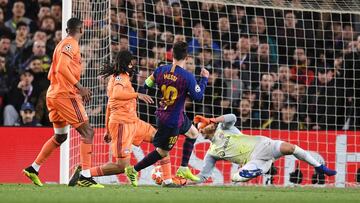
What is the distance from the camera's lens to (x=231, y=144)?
44.8 feet

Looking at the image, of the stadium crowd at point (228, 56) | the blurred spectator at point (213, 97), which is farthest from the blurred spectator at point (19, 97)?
the blurred spectator at point (213, 97)

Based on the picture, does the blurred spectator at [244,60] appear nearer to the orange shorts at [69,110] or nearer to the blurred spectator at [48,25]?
the blurred spectator at [48,25]

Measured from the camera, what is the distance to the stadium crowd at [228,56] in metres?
17.0

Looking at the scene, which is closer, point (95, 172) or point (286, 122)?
point (95, 172)

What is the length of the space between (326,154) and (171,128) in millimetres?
4386

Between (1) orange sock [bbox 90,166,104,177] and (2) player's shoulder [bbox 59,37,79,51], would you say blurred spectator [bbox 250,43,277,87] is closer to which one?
(1) orange sock [bbox 90,166,104,177]

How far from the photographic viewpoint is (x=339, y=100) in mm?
17297

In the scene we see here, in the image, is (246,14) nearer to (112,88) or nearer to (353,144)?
(353,144)

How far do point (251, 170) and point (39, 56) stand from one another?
5.81 m

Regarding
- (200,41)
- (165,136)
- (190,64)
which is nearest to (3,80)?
(190,64)

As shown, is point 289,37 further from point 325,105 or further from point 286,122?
point 286,122

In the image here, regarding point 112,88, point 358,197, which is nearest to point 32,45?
point 112,88

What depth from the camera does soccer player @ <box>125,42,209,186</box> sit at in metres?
12.3

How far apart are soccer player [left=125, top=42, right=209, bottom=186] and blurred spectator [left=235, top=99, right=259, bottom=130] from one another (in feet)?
13.6
